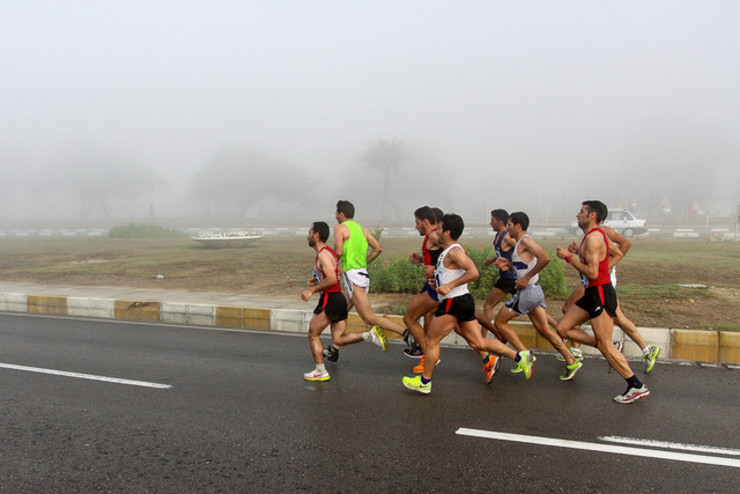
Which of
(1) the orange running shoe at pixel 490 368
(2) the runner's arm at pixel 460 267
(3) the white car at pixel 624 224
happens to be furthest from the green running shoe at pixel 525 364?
(3) the white car at pixel 624 224

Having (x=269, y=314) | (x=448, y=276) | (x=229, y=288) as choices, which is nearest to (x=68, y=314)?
(x=229, y=288)

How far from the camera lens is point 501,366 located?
646 centimetres

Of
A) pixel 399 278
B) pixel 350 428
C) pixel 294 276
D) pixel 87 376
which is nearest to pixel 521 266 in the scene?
pixel 350 428

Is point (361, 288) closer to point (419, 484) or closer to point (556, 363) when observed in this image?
point (556, 363)

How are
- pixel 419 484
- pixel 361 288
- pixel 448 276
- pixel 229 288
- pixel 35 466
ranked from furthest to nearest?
pixel 229 288 → pixel 361 288 → pixel 448 276 → pixel 35 466 → pixel 419 484

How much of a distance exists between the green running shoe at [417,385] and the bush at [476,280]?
194 inches

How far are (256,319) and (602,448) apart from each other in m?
6.26

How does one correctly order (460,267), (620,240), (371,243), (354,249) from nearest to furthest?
1. (460,267)
2. (620,240)
3. (354,249)
4. (371,243)

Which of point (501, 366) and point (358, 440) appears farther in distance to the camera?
point (501, 366)

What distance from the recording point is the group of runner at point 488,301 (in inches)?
203

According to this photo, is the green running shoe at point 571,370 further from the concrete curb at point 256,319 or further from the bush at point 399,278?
the bush at point 399,278

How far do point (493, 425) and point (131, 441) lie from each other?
8.81ft

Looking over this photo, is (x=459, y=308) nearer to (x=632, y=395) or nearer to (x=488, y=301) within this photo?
(x=488, y=301)

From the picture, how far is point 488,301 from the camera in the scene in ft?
21.2
